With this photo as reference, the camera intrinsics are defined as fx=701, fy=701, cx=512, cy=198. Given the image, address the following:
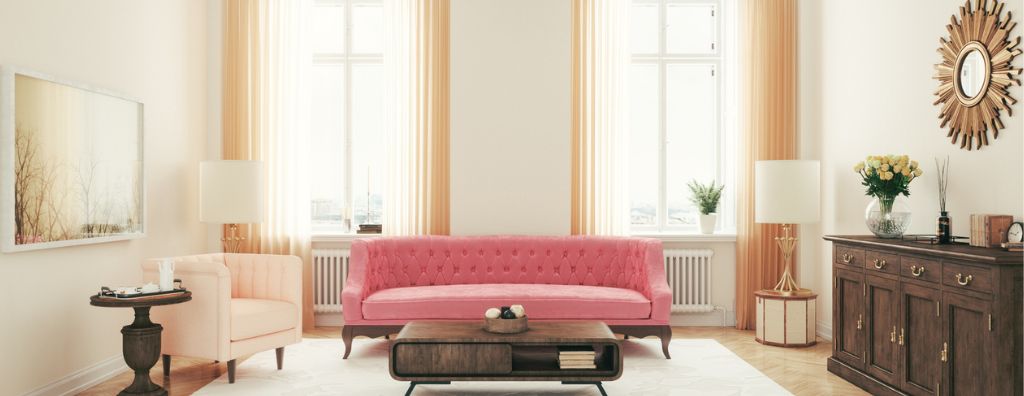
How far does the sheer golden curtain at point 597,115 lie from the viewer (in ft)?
20.7

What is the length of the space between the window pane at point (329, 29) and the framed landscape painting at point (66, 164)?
1980 mm

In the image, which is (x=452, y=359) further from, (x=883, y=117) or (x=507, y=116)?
(x=883, y=117)

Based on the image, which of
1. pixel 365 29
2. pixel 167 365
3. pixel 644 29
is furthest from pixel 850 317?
pixel 365 29

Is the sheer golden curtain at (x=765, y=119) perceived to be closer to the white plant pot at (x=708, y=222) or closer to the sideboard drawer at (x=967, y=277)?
the white plant pot at (x=708, y=222)

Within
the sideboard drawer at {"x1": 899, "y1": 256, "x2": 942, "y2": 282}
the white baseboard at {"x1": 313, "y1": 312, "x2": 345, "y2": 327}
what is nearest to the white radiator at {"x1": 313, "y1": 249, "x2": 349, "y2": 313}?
the white baseboard at {"x1": 313, "y1": 312, "x2": 345, "y2": 327}

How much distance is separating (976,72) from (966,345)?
5.64 ft

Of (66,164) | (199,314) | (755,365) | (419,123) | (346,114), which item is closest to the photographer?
(66,164)

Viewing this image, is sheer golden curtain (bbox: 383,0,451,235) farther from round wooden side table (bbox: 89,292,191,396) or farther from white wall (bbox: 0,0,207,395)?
round wooden side table (bbox: 89,292,191,396)

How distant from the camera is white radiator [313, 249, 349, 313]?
20.7 feet

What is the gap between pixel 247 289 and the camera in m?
5.02

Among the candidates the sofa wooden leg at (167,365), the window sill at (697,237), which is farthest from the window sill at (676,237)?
the sofa wooden leg at (167,365)

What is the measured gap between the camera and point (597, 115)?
Result: 6.34 m

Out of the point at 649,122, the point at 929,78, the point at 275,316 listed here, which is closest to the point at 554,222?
the point at 649,122

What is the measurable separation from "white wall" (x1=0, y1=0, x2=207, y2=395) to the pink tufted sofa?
154 centimetres
